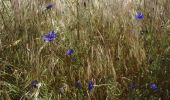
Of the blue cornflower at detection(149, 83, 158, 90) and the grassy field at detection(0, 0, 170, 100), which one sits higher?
the grassy field at detection(0, 0, 170, 100)

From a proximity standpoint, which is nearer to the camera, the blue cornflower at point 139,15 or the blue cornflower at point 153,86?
the blue cornflower at point 153,86

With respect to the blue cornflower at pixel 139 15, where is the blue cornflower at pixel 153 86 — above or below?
below

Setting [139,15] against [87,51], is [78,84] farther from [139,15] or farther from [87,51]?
[139,15]

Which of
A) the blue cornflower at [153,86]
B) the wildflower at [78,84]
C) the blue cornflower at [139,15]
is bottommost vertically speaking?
the blue cornflower at [153,86]

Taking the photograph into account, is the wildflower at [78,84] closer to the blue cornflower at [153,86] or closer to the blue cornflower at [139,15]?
the blue cornflower at [153,86]

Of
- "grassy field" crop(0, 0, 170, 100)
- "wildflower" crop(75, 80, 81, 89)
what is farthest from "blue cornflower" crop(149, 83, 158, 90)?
"wildflower" crop(75, 80, 81, 89)

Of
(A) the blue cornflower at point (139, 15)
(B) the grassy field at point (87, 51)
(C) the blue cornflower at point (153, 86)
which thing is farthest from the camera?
(A) the blue cornflower at point (139, 15)

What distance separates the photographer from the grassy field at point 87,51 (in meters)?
2.65

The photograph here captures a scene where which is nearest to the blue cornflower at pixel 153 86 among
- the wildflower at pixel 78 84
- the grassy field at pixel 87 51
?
the grassy field at pixel 87 51

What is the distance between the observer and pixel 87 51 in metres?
2.82

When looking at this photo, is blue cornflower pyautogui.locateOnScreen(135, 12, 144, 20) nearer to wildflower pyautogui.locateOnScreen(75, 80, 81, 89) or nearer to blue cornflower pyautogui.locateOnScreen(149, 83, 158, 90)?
blue cornflower pyautogui.locateOnScreen(149, 83, 158, 90)

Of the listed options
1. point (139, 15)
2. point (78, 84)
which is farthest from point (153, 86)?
point (139, 15)

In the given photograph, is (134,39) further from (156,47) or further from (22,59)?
(22,59)

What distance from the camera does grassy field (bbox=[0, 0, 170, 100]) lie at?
2648 mm
